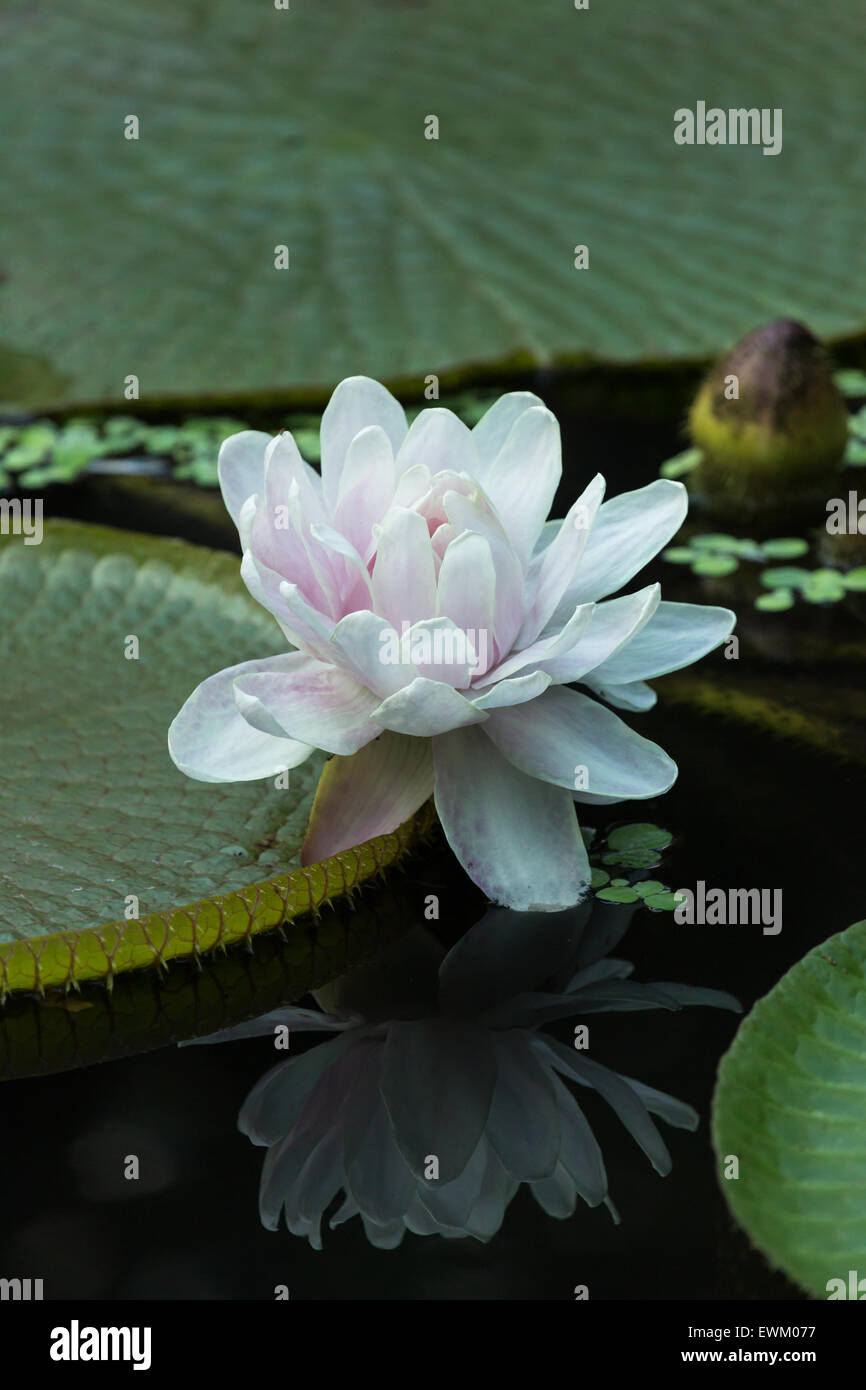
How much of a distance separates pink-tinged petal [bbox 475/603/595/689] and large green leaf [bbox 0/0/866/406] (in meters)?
1.16

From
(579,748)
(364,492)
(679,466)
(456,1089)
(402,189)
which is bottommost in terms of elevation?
(456,1089)

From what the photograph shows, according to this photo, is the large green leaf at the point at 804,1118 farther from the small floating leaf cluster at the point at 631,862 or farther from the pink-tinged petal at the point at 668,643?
the pink-tinged petal at the point at 668,643

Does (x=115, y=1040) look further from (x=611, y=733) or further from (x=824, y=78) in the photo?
(x=824, y=78)

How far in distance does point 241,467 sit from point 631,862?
0.50 meters

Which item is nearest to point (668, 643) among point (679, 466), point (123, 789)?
point (123, 789)

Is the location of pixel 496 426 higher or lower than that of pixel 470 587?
higher

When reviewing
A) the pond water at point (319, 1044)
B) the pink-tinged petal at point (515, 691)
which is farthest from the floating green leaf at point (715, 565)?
the pink-tinged petal at point (515, 691)

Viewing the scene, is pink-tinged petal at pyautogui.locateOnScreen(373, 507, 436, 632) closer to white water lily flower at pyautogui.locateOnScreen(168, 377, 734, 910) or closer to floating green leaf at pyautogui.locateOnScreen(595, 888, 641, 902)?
white water lily flower at pyautogui.locateOnScreen(168, 377, 734, 910)

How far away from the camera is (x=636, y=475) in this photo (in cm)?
211

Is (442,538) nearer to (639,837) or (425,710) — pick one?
(425,710)

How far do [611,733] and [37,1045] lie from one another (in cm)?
52

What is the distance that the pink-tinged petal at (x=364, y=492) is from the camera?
1.22m

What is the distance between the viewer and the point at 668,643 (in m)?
1.29
